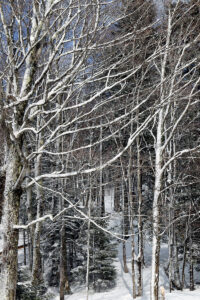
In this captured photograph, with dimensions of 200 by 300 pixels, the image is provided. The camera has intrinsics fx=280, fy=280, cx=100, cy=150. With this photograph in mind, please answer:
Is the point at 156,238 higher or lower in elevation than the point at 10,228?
lower

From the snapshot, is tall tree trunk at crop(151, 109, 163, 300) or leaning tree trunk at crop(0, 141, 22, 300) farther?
tall tree trunk at crop(151, 109, 163, 300)

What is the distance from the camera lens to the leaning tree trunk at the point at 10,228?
11.8 ft

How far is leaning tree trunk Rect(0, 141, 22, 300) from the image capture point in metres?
3.61

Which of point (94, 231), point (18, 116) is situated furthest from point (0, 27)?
point (94, 231)

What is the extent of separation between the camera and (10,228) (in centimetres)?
374

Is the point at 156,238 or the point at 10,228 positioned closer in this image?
the point at 10,228

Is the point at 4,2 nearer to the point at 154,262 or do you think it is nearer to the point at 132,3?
the point at 132,3

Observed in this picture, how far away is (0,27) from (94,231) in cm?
1368

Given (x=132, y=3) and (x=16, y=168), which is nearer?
(x=16, y=168)

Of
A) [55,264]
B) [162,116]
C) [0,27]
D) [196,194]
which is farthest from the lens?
[55,264]

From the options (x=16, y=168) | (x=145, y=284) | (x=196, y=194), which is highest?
(x=16, y=168)

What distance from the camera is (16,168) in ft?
12.6

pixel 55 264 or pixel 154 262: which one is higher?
pixel 154 262

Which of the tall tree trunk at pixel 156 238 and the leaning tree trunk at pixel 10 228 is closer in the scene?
the leaning tree trunk at pixel 10 228
